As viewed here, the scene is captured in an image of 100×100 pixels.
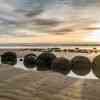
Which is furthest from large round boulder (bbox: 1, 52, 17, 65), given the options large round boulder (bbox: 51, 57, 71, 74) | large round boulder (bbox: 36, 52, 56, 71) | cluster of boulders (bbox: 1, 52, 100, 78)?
large round boulder (bbox: 51, 57, 71, 74)

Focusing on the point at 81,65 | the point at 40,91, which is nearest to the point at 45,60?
the point at 81,65

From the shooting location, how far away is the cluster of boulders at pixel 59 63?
2.96m

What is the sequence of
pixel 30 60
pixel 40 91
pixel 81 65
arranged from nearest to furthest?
pixel 40 91 → pixel 81 65 → pixel 30 60

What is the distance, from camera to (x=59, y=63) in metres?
3.11

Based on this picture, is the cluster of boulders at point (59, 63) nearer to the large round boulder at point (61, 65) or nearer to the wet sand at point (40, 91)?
the large round boulder at point (61, 65)

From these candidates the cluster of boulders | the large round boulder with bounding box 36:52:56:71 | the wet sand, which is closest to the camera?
the wet sand

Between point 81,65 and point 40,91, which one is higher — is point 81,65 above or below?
below

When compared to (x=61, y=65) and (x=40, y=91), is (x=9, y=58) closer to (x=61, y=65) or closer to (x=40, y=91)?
(x=61, y=65)

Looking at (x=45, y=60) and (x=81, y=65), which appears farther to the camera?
(x=45, y=60)

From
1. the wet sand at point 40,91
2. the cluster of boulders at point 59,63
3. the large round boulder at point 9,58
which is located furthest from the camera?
the large round boulder at point 9,58

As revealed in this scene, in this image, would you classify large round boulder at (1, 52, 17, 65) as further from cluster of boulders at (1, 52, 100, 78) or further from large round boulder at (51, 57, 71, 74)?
large round boulder at (51, 57, 71, 74)

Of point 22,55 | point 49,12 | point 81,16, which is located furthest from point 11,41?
point 81,16

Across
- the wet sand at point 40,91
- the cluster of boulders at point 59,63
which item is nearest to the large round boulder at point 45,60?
the cluster of boulders at point 59,63

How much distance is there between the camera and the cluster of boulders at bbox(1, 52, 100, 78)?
296 centimetres
